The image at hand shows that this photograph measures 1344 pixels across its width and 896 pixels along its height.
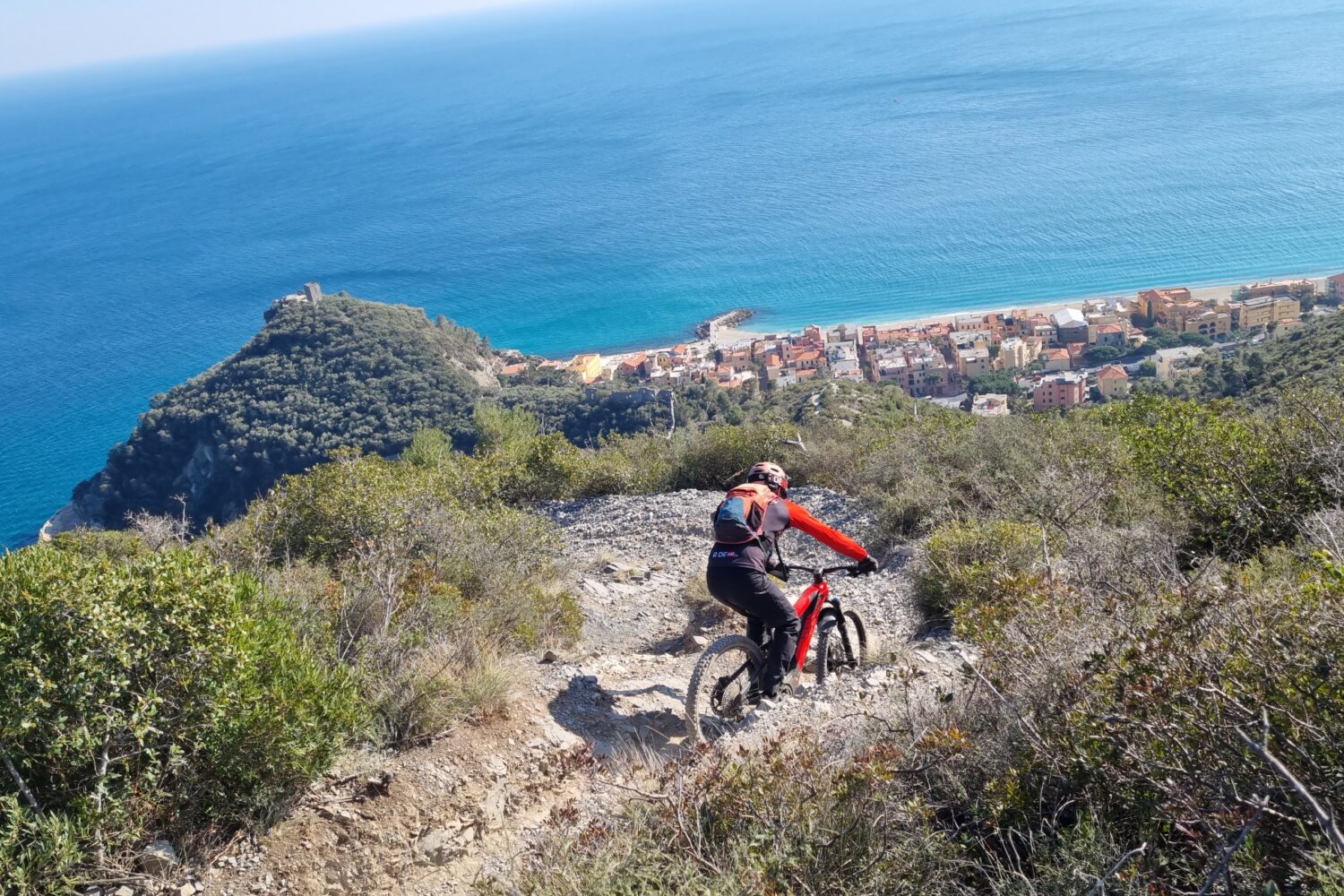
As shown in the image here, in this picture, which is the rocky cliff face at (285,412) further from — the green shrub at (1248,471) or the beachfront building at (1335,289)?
the beachfront building at (1335,289)

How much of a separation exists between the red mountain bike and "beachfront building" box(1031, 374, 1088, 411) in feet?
120

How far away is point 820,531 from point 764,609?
584 millimetres

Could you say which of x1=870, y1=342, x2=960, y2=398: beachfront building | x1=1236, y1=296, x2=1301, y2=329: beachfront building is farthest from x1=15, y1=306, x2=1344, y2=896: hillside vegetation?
x1=1236, y1=296, x2=1301, y2=329: beachfront building

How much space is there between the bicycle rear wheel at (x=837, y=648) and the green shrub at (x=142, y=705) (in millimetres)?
2984

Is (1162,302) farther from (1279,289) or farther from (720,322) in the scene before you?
(720,322)

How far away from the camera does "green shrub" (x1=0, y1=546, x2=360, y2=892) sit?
130 inches

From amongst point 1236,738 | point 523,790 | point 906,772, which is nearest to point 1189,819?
point 1236,738

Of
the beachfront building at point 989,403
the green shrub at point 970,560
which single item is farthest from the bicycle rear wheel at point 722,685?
the beachfront building at point 989,403

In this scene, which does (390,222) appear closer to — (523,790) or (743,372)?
(743,372)

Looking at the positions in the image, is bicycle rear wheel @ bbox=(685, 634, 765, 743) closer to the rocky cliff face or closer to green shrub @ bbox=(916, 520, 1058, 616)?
green shrub @ bbox=(916, 520, 1058, 616)

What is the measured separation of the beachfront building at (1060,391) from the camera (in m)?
39.3

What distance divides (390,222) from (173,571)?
88.9m

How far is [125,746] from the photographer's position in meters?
3.53

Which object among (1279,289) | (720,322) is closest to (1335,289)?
(1279,289)
